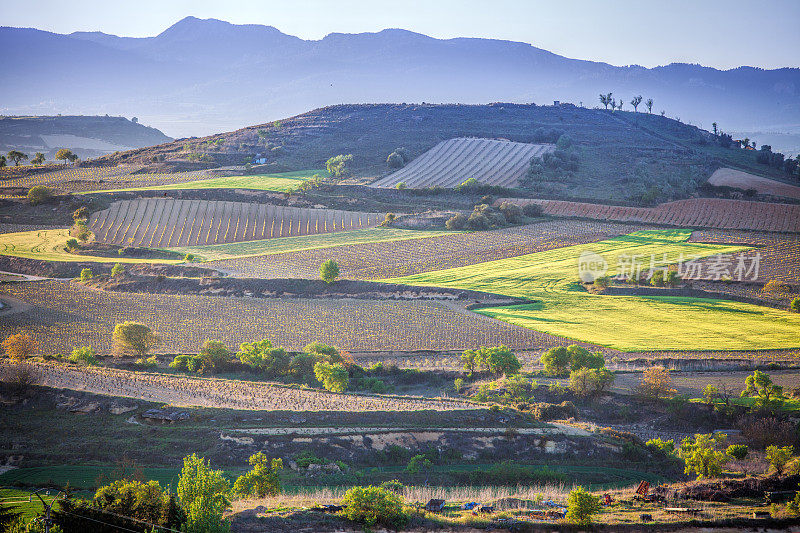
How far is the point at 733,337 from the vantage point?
171ft

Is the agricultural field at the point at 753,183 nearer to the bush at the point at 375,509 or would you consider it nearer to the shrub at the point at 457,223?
the shrub at the point at 457,223

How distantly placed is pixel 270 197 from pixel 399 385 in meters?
62.4

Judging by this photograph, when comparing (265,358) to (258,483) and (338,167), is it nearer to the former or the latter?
(258,483)

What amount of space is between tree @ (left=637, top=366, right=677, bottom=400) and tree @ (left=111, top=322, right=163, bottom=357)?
3475cm

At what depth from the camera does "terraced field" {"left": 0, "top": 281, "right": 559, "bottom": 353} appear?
178 ft

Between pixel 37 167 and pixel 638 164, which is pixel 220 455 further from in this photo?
pixel 37 167

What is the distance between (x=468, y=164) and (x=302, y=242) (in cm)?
4955

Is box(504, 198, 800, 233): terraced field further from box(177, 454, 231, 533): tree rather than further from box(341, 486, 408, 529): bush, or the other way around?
box(177, 454, 231, 533): tree

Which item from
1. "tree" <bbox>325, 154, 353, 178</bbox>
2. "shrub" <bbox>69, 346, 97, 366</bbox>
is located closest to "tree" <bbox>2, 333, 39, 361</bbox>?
"shrub" <bbox>69, 346, 97, 366</bbox>

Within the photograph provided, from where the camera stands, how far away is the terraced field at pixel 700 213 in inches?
3401

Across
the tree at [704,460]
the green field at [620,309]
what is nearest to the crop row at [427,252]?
the green field at [620,309]

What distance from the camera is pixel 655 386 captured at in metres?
43.1

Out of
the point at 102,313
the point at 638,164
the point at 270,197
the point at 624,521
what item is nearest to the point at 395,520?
the point at 624,521

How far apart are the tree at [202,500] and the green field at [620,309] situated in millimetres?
33851
